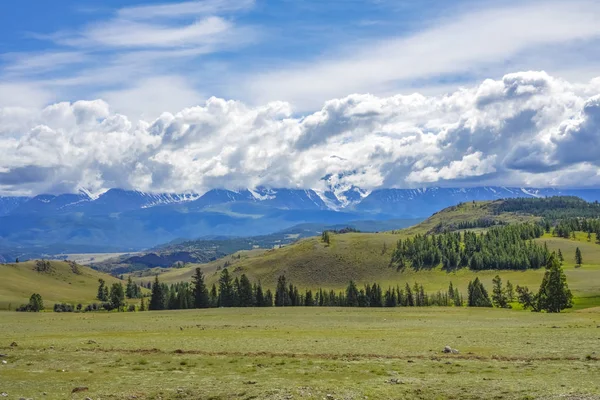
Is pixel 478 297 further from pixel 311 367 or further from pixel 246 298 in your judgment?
pixel 311 367

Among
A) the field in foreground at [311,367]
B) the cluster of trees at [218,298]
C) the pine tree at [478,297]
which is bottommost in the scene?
the pine tree at [478,297]

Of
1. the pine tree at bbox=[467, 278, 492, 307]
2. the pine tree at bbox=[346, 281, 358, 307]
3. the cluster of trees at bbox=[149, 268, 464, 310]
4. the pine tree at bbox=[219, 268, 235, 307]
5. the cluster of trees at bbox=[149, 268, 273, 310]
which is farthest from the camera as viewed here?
the pine tree at bbox=[346, 281, 358, 307]

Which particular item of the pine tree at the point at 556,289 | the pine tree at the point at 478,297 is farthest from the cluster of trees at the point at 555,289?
the pine tree at the point at 478,297

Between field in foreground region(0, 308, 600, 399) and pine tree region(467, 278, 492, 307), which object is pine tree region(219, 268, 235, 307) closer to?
pine tree region(467, 278, 492, 307)

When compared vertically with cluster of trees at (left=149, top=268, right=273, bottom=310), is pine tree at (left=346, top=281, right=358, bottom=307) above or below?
below

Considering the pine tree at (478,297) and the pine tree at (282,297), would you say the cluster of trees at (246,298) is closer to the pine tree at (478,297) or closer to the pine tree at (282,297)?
the pine tree at (282,297)

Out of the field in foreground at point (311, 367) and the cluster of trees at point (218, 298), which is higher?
the field in foreground at point (311, 367)

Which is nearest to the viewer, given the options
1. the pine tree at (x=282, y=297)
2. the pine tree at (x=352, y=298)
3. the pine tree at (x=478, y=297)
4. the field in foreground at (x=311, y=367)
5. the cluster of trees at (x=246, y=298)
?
the field in foreground at (x=311, y=367)

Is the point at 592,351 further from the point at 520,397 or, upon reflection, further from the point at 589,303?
the point at 589,303

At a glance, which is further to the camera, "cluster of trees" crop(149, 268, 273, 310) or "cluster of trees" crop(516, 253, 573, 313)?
"cluster of trees" crop(149, 268, 273, 310)

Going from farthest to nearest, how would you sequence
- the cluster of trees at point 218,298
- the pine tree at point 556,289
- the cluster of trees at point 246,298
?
the cluster of trees at point 246,298
the cluster of trees at point 218,298
the pine tree at point 556,289

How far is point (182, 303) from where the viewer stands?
150 metres

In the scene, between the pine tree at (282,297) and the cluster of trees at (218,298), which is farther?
the pine tree at (282,297)

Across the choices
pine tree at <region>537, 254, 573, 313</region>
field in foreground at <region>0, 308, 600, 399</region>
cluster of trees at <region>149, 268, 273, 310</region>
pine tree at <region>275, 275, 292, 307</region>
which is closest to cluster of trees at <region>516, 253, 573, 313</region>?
pine tree at <region>537, 254, 573, 313</region>
